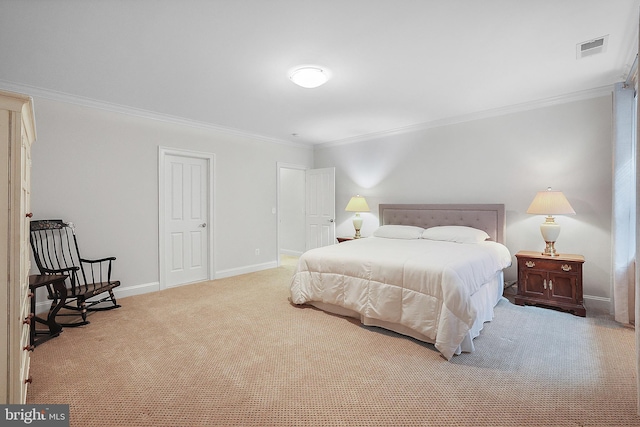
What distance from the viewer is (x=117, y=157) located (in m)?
3.85

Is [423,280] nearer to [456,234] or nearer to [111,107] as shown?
[456,234]

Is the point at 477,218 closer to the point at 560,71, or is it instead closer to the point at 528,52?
the point at 560,71

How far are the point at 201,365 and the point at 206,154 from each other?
330cm

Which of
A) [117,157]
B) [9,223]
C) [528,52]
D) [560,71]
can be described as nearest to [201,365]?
[9,223]

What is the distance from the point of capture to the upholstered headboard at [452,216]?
3.99m

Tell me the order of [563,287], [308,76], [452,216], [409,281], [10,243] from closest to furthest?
[10,243]
[409,281]
[308,76]
[563,287]
[452,216]

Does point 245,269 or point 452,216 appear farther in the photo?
point 245,269

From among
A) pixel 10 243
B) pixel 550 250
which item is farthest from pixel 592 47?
pixel 10 243

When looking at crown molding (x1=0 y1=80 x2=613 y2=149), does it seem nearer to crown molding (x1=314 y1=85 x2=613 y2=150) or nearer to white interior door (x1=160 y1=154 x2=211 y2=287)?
crown molding (x1=314 y1=85 x2=613 y2=150)

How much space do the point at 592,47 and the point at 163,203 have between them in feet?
16.1

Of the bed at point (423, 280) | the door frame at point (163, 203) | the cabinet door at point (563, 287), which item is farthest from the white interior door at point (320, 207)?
the cabinet door at point (563, 287)

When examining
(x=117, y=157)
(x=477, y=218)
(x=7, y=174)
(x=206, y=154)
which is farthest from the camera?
(x=206, y=154)

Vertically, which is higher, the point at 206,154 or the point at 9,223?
the point at 206,154

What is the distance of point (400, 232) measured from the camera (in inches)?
172
